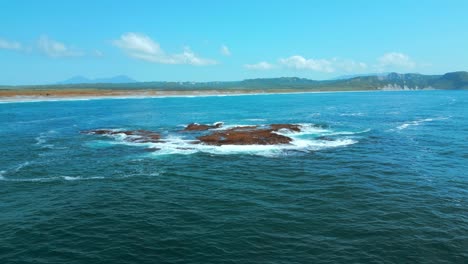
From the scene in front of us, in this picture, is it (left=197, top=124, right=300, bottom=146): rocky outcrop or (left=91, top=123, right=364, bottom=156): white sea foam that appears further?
(left=197, top=124, right=300, bottom=146): rocky outcrop

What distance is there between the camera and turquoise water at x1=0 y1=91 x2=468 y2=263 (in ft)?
70.1

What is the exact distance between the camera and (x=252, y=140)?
2228 inches

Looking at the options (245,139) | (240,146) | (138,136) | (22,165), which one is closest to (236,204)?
(240,146)

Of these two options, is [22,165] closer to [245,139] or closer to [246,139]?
[245,139]

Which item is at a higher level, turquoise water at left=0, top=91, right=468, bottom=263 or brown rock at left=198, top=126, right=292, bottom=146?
brown rock at left=198, top=126, right=292, bottom=146

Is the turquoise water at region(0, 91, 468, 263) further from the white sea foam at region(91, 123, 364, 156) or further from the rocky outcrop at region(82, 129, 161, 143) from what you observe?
the rocky outcrop at region(82, 129, 161, 143)

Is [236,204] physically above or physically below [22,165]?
below

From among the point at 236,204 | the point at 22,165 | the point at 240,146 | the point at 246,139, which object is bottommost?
the point at 236,204

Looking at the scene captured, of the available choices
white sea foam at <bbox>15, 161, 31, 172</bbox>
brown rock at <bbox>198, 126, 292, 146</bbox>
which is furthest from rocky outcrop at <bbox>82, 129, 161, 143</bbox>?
white sea foam at <bbox>15, 161, 31, 172</bbox>

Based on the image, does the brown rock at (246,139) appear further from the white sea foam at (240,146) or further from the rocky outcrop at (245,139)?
the white sea foam at (240,146)

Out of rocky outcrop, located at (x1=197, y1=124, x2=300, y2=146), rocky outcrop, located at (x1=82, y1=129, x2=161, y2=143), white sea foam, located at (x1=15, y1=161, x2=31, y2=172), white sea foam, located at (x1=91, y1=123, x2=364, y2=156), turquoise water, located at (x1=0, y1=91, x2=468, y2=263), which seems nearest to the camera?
turquoise water, located at (x1=0, y1=91, x2=468, y2=263)

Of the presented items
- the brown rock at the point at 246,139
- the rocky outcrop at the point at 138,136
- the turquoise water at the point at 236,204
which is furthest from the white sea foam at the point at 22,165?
the brown rock at the point at 246,139

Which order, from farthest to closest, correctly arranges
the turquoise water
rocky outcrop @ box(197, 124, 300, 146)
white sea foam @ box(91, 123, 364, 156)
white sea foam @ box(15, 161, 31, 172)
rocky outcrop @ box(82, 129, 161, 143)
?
rocky outcrop @ box(82, 129, 161, 143) → rocky outcrop @ box(197, 124, 300, 146) → white sea foam @ box(91, 123, 364, 156) → white sea foam @ box(15, 161, 31, 172) → the turquoise water

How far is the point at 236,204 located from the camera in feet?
95.2
